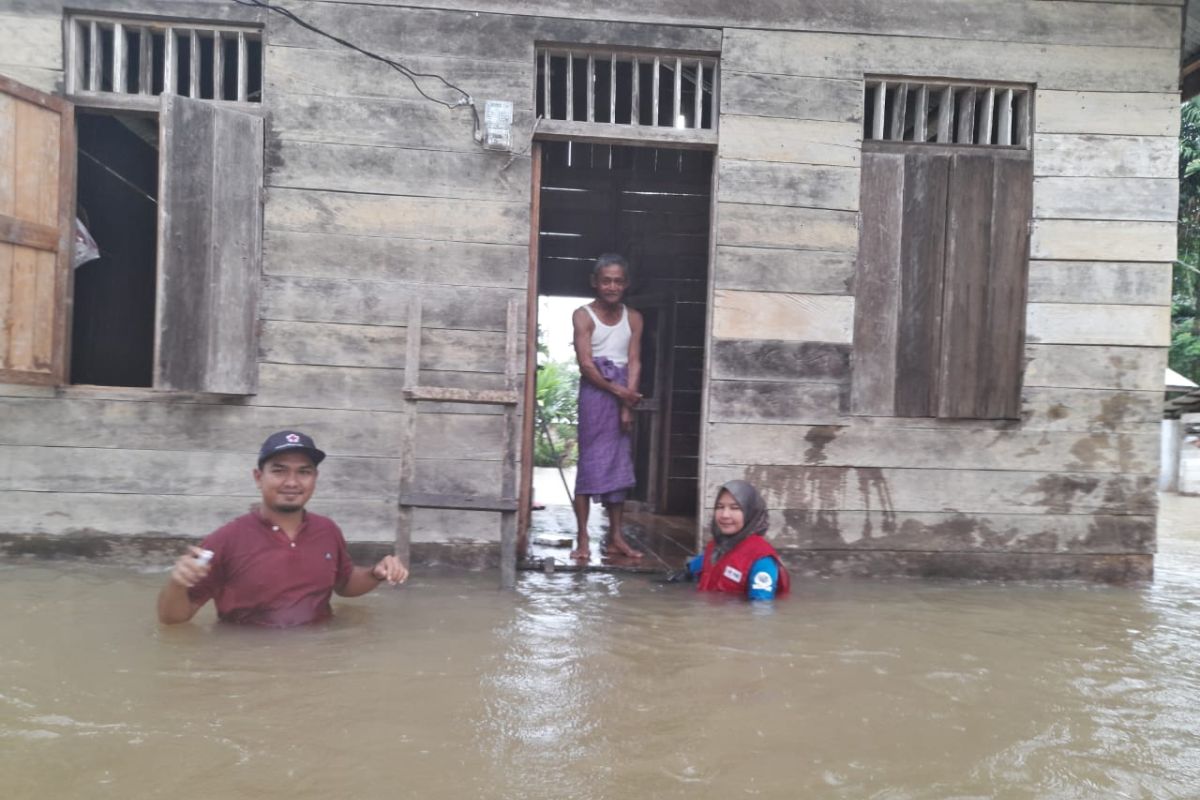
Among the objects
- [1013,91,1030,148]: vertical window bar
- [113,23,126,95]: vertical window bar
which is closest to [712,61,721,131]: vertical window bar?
[1013,91,1030,148]: vertical window bar

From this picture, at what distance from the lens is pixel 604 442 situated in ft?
17.0

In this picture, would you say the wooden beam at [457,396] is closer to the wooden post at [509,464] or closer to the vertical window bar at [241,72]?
the wooden post at [509,464]

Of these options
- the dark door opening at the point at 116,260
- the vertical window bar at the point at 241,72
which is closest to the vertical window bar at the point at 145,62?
the vertical window bar at the point at 241,72

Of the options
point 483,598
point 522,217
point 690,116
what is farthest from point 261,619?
point 690,116

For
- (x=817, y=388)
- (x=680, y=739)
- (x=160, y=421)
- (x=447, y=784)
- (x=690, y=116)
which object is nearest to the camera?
(x=447, y=784)

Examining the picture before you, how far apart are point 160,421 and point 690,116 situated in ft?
16.7

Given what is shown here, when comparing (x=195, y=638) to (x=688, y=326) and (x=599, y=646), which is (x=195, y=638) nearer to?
(x=599, y=646)

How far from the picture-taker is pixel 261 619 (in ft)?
10.6

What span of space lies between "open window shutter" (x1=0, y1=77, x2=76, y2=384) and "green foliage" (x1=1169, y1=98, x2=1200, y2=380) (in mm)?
15840

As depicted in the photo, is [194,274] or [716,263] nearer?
[194,274]

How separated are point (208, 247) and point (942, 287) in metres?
3.96

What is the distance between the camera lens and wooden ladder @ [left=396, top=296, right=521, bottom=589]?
4.23m

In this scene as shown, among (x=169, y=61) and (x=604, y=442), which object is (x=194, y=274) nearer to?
(x=169, y=61)

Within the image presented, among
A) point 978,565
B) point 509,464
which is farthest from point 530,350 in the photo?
point 978,565
